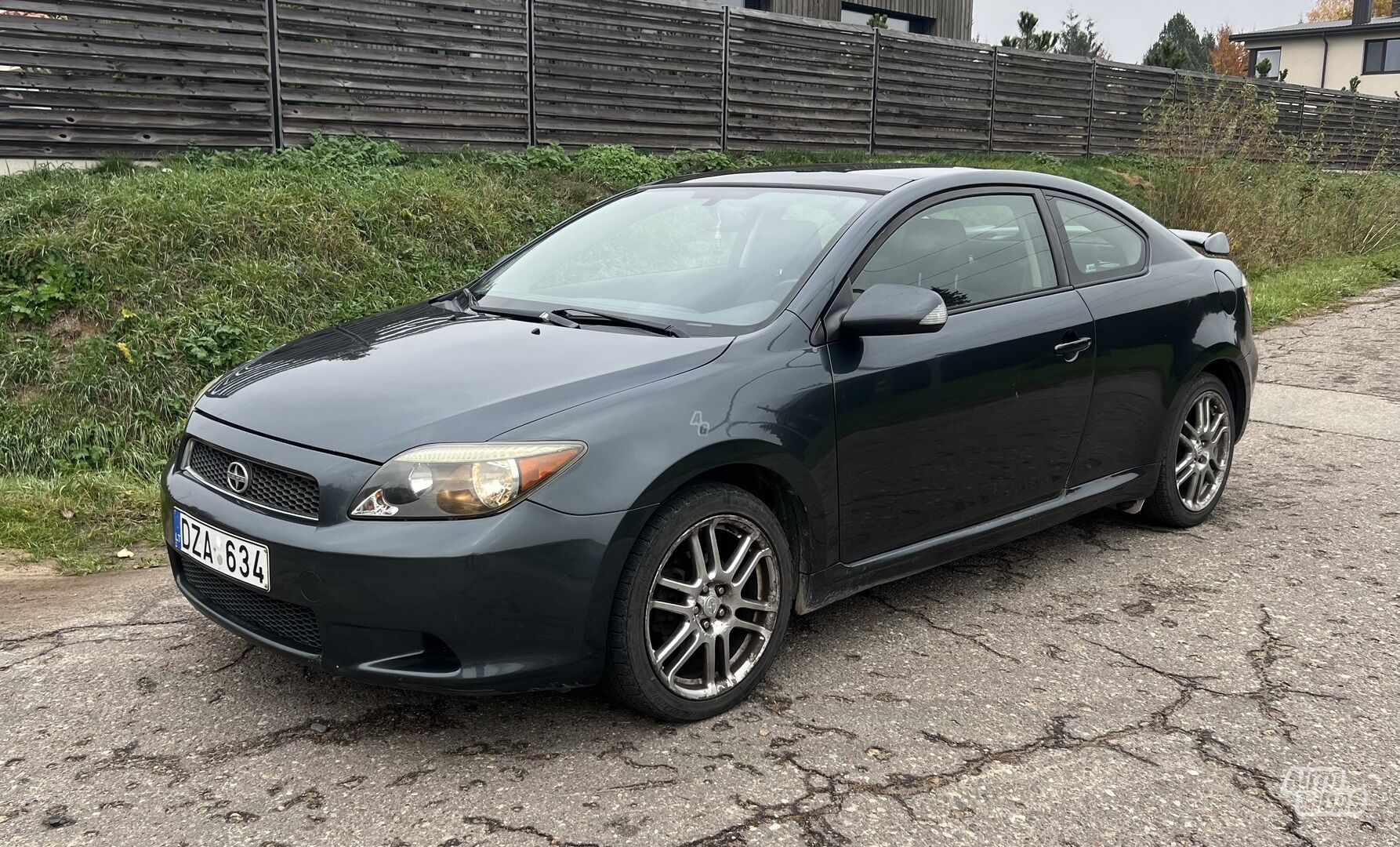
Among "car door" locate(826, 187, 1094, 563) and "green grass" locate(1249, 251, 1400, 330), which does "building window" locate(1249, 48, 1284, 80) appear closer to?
"green grass" locate(1249, 251, 1400, 330)

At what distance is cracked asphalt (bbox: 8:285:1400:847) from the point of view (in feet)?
8.91

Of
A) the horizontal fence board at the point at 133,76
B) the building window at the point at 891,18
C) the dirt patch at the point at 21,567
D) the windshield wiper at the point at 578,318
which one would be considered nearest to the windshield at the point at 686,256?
the windshield wiper at the point at 578,318

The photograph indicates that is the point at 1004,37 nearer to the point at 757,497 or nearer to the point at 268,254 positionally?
the point at 268,254

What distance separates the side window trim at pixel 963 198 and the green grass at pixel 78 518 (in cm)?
308

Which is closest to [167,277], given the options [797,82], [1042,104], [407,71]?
[407,71]

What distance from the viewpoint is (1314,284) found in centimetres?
1203

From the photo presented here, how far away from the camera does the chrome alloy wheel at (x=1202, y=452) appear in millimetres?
4914

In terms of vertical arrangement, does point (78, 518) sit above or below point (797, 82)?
below

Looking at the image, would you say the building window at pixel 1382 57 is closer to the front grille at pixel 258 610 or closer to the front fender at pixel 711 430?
the front fender at pixel 711 430

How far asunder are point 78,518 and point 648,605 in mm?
3143

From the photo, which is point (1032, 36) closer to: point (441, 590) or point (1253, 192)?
point (1253, 192)

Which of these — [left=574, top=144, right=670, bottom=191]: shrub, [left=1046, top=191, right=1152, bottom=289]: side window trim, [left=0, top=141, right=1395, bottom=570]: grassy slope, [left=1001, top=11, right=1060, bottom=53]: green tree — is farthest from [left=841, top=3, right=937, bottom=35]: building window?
[left=1046, top=191, right=1152, bottom=289]: side window trim

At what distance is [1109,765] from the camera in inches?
118

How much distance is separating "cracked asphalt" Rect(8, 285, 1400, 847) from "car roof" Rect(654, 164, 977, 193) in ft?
4.88
